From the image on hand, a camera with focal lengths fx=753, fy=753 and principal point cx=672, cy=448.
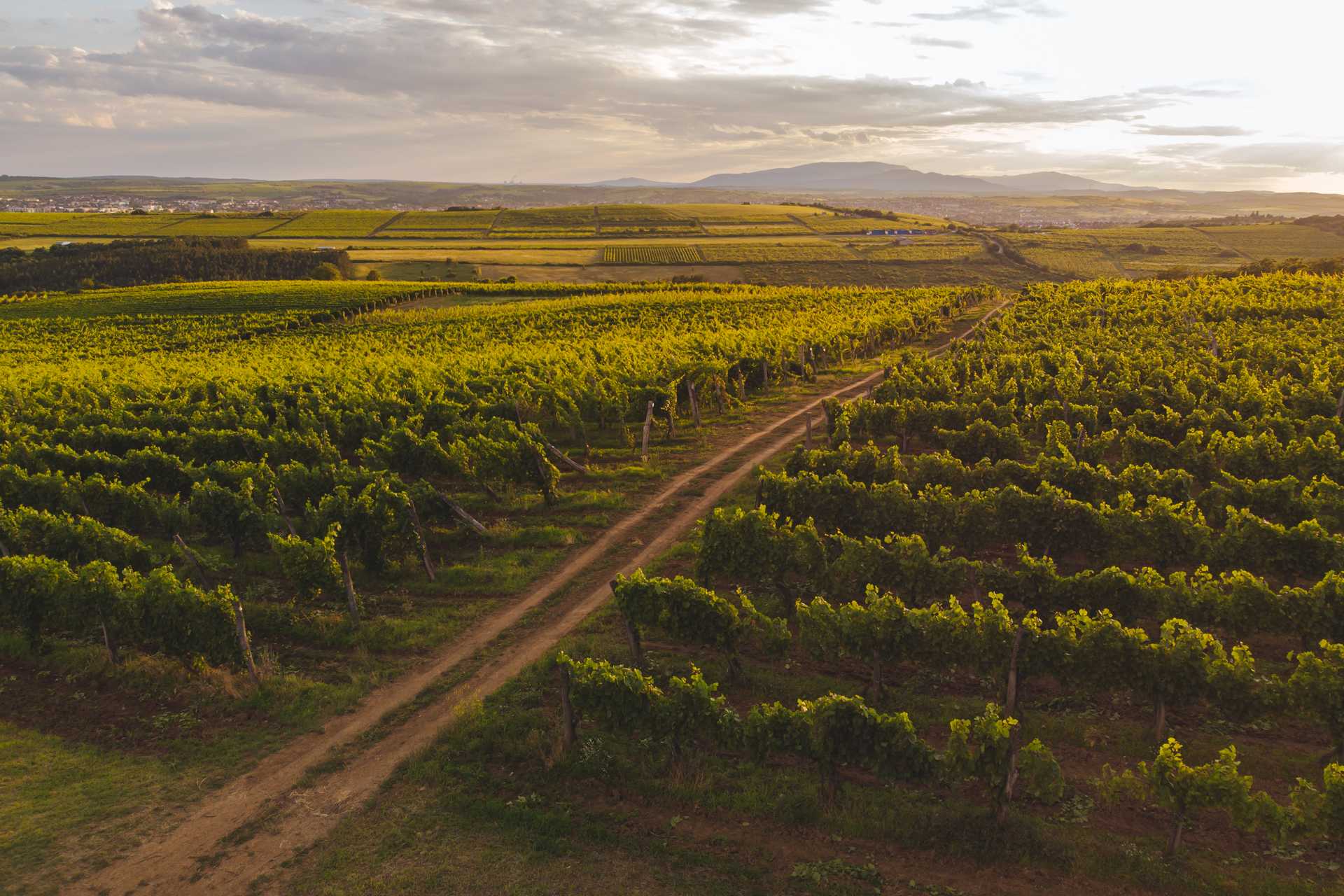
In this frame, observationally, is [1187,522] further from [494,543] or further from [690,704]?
[494,543]

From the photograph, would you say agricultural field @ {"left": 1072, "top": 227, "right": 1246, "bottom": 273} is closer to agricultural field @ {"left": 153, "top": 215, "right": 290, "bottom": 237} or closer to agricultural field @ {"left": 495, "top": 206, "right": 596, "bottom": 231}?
agricultural field @ {"left": 495, "top": 206, "right": 596, "bottom": 231}

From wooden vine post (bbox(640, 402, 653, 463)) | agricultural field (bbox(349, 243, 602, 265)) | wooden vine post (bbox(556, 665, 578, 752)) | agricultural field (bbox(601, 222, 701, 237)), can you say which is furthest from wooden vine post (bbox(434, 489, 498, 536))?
agricultural field (bbox(601, 222, 701, 237))

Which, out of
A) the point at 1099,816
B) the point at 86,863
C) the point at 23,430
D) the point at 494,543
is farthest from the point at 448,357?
the point at 1099,816

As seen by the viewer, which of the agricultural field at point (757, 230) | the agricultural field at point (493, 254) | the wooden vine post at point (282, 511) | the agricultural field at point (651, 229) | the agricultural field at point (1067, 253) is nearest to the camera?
the wooden vine post at point (282, 511)

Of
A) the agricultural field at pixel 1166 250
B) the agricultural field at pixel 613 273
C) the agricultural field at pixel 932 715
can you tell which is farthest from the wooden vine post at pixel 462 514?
the agricultural field at pixel 1166 250

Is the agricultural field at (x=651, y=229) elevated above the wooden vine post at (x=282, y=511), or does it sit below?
above

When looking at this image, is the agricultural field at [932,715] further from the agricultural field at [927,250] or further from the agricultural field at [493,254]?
the agricultural field at [927,250]

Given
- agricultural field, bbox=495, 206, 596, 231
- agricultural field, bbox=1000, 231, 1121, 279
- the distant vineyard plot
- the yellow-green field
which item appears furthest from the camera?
agricultural field, bbox=495, 206, 596, 231
